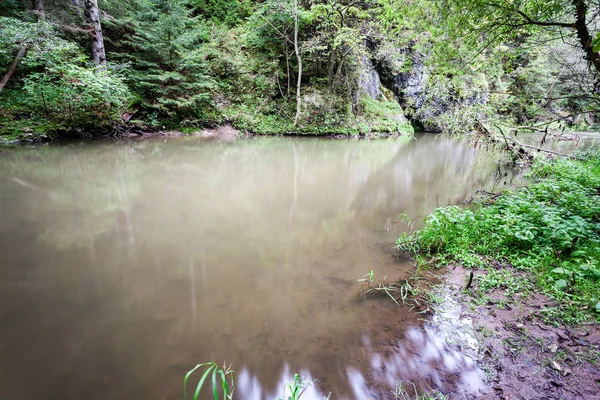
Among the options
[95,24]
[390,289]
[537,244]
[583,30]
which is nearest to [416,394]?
[390,289]

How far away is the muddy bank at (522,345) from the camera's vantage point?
5.76 ft

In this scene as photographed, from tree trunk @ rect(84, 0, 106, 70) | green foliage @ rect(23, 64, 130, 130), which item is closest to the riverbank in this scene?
green foliage @ rect(23, 64, 130, 130)

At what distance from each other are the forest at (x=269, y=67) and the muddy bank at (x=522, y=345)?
275 centimetres

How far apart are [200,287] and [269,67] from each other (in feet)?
49.2

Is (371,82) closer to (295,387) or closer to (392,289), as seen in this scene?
(392,289)

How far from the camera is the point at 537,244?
323 centimetres

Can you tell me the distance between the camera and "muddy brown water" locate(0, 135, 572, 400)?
75.1 inches

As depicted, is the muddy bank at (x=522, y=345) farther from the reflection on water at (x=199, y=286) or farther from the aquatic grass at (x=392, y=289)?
the aquatic grass at (x=392, y=289)

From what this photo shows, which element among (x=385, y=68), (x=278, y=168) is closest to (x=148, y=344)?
(x=278, y=168)

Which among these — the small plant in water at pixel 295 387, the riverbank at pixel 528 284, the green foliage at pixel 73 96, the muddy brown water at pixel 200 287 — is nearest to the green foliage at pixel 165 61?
the green foliage at pixel 73 96

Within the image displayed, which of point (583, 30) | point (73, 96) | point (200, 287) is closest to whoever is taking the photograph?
point (200, 287)

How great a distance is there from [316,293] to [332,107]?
48.1ft

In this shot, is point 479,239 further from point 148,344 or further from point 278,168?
point 278,168

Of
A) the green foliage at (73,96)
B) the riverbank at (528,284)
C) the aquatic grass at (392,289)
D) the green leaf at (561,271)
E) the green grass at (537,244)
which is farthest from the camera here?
the green foliage at (73,96)
